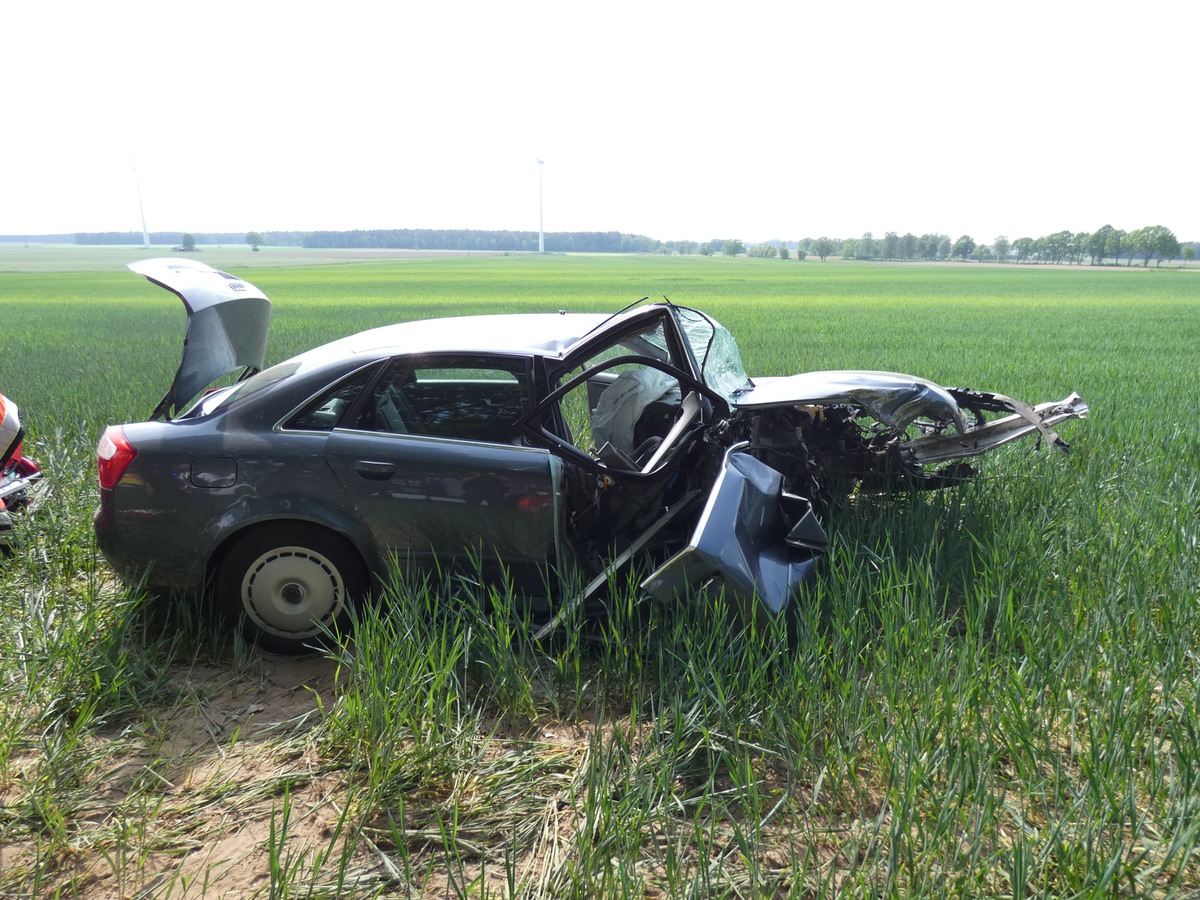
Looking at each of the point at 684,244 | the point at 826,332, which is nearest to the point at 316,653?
the point at 826,332

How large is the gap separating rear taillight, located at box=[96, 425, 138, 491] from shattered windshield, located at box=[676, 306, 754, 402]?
2.48 m

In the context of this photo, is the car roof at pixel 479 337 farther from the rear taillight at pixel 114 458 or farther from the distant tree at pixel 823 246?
the distant tree at pixel 823 246

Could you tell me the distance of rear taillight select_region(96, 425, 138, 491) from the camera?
3691mm

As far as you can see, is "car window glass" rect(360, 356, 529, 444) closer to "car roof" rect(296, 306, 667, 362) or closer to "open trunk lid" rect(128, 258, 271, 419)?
"car roof" rect(296, 306, 667, 362)

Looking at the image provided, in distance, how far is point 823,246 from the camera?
483 feet

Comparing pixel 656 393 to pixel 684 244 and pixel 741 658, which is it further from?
pixel 684 244

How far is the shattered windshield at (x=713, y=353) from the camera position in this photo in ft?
13.9

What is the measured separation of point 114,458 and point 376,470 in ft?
3.74

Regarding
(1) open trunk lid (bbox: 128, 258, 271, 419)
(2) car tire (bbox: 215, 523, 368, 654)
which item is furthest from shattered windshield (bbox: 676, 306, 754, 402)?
(1) open trunk lid (bbox: 128, 258, 271, 419)

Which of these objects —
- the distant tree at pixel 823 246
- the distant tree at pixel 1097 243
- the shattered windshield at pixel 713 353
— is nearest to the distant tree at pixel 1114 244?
the distant tree at pixel 1097 243

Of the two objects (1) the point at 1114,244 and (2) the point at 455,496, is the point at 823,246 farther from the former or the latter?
(2) the point at 455,496

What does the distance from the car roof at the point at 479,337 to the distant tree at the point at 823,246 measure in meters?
149

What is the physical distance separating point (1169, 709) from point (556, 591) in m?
2.17

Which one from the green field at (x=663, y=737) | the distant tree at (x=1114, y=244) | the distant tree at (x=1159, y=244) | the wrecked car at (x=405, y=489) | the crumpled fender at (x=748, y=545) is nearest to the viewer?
the green field at (x=663, y=737)
